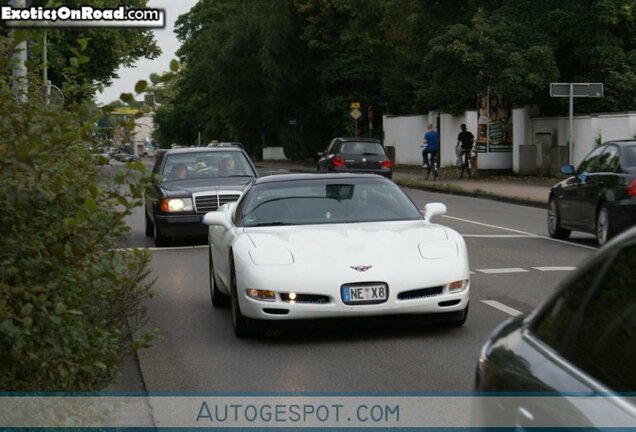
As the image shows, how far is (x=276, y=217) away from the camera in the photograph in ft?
35.6

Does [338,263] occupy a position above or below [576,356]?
below

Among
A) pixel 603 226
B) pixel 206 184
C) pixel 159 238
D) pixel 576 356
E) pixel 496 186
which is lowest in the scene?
pixel 496 186

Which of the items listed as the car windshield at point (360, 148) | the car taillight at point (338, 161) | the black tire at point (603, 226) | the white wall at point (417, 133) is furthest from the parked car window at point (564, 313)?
the white wall at point (417, 133)

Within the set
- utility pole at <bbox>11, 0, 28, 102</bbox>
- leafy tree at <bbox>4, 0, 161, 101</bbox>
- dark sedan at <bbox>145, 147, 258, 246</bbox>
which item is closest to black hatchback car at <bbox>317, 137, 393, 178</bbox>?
leafy tree at <bbox>4, 0, 161, 101</bbox>

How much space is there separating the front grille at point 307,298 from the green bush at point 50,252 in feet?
11.5

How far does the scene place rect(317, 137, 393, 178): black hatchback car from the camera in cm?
A: 3812

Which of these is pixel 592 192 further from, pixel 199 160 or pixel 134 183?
pixel 134 183

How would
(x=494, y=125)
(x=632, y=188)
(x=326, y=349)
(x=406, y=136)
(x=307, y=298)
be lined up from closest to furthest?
(x=326, y=349)
(x=307, y=298)
(x=632, y=188)
(x=494, y=125)
(x=406, y=136)

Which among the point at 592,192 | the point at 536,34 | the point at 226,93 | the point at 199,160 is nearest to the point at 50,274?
the point at 592,192

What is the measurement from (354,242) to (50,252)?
15.6 ft

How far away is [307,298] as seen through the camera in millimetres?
9406

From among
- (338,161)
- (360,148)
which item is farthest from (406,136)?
(338,161)

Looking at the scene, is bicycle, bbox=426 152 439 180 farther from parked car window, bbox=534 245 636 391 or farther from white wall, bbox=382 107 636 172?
parked car window, bbox=534 245 636 391

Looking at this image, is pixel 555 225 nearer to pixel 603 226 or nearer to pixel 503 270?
pixel 603 226
